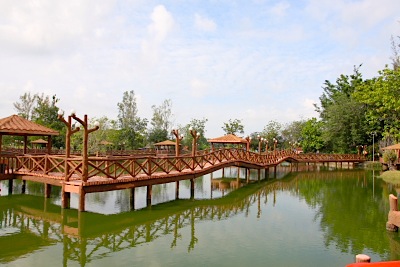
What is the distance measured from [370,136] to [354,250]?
34.6 meters

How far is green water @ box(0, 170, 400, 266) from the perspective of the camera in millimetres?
8273

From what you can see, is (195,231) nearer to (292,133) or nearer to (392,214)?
(392,214)

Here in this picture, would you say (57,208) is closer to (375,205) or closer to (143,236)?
(143,236)

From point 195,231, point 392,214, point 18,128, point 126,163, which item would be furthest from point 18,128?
point 392,214

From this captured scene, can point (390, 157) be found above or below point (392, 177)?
above

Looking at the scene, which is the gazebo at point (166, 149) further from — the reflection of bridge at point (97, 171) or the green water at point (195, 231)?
the green water at point (195, 231)

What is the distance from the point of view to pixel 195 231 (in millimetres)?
10984

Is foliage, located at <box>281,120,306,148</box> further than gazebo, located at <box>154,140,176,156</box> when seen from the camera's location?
Yes

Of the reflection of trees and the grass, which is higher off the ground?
the grass

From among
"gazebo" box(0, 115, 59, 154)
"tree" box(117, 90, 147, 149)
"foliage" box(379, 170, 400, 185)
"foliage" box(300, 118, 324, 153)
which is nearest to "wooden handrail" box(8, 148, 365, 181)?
"gazebo" box(0, 115, 59, 154)

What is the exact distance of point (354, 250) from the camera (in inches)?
354

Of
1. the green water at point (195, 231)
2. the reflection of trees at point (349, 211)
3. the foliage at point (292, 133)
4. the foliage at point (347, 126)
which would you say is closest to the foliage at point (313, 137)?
the foliage at point (347, 126)

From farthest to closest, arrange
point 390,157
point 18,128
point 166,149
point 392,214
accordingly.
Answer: point 166,149 → point 390,157 → point 18,128 → point 392,214

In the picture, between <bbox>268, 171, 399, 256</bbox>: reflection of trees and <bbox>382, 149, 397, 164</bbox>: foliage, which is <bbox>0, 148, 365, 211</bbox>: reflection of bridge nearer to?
<bbox>268, 171, 399, 256</bbox>: reflection of trees
